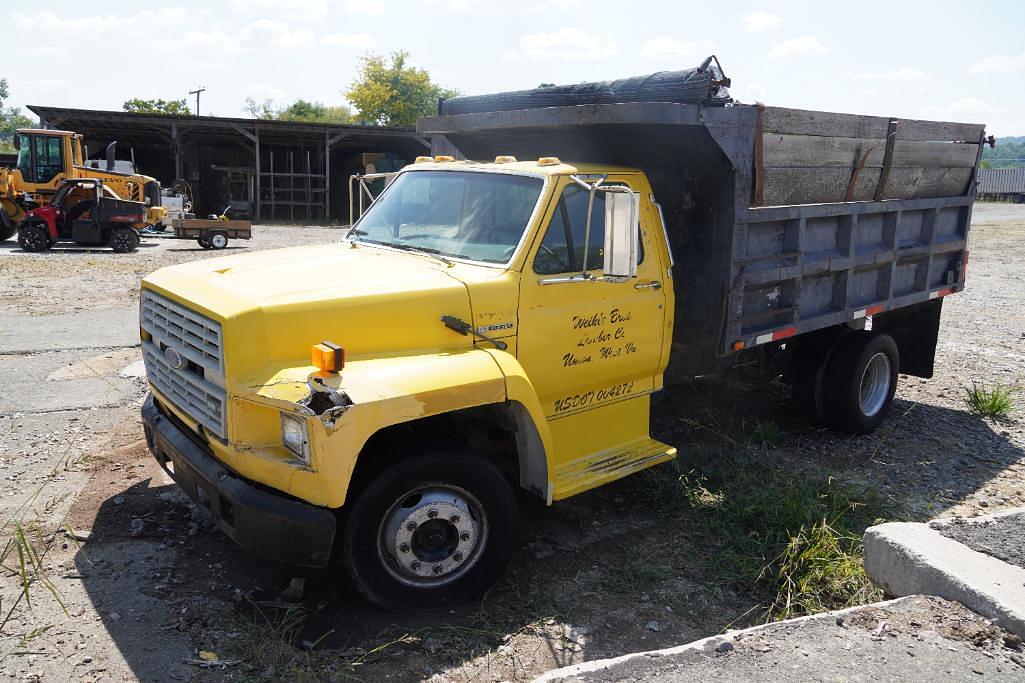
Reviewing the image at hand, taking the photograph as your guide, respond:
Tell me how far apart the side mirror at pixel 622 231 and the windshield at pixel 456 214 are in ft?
1.85

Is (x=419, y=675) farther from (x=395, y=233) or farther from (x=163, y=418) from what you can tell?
(x=395, y=233)

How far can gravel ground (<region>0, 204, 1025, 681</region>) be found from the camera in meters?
3.66

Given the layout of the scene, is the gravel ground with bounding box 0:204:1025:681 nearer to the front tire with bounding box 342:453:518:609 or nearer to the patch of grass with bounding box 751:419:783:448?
the patch of grass with bounding box 751:419:783:448

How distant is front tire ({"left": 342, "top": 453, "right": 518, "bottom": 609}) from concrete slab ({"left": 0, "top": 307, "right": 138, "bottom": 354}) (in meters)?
6.27

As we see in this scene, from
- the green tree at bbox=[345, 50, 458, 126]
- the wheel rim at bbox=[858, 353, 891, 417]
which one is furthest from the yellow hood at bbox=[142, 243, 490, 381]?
the green tree at bbox=[345, 50, 458, 126]

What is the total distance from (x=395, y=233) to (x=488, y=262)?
880 millimetres

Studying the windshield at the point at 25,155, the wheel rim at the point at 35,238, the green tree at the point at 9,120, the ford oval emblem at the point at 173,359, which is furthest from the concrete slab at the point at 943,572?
the green tree at the point at 9,120

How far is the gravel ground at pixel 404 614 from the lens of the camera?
3658mm

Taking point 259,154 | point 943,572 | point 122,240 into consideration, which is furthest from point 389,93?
point 943,572

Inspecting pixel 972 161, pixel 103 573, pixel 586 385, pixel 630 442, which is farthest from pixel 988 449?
pixel 103 573

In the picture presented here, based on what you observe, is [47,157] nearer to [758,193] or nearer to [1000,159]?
[758,193]

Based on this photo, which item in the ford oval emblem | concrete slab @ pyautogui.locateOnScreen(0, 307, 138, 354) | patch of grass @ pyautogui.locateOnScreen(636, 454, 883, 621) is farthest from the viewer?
concrete slab @ pyautogui.locateOnScreen(0, 307, 138, 354)

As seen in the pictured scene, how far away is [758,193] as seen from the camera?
211 inches

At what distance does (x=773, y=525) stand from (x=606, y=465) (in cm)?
112
